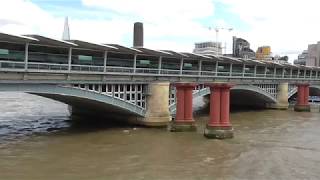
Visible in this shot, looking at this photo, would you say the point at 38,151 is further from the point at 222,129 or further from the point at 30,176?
the point at 222,129

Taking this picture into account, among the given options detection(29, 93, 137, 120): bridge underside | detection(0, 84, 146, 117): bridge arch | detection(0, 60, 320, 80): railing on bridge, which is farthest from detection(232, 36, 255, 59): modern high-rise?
detection(0, 84, 146, 117): bridge arch

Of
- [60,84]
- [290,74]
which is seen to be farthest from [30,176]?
[290,74]

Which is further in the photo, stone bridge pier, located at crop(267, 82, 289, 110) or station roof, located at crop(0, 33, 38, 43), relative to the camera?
stone bridge pier, located at crop(267, 82, 289, 110)

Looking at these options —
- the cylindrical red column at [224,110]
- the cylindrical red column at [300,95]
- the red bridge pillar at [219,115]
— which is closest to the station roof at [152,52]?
the red bridge pillar at [219,115]

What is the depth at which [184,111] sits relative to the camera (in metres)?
Answer: 42.7

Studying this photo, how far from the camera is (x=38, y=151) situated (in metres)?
32.0

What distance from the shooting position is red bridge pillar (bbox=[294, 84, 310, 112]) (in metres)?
70.6

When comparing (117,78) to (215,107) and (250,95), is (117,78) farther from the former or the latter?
(250,95)

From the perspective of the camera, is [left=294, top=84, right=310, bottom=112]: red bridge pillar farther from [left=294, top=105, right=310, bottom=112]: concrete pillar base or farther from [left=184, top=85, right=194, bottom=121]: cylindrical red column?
[left=184, top=85, right=194, bottom=121]: cylindrical red column

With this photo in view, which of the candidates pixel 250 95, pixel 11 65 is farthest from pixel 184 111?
pixel 250 95

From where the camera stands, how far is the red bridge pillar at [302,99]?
2778 inches

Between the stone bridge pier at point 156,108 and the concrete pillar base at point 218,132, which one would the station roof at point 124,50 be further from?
the concrete pillar base at point 218,132

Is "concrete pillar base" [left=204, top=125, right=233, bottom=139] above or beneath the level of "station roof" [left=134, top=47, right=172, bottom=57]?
beneath

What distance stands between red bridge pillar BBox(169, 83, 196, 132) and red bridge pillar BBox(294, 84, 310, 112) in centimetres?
3294
